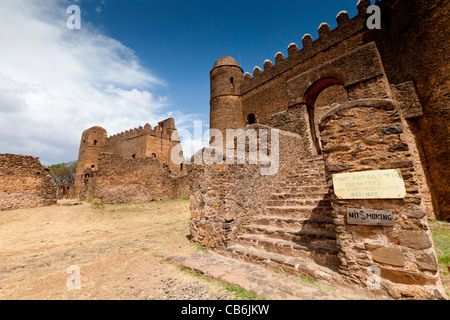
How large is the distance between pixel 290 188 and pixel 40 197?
13.7 m

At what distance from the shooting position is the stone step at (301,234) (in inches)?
142

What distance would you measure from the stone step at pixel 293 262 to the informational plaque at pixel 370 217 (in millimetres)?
815

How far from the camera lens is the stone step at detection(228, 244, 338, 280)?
10.2 ft

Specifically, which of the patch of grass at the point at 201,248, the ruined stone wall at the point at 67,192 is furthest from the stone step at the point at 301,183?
the ruined stone wall at the point at 67,192

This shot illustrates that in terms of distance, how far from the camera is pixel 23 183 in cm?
1064

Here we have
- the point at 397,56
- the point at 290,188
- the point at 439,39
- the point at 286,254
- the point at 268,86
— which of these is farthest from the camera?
the point at 268,86

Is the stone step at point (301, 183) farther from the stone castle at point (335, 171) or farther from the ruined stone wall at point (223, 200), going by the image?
the ruined stone wall at point (223, 200)

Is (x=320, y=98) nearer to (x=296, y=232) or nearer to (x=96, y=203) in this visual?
(x=296, y=232)

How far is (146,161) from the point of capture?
49.5 feet

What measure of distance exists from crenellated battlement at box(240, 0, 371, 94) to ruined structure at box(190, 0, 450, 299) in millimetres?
1350

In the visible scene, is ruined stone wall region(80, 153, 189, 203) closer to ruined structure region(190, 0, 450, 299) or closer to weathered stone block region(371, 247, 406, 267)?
ruined structure region(190, 0, 450, 299)

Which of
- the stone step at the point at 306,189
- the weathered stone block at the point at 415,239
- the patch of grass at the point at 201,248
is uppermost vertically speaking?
the stone step at the point at 306,189
